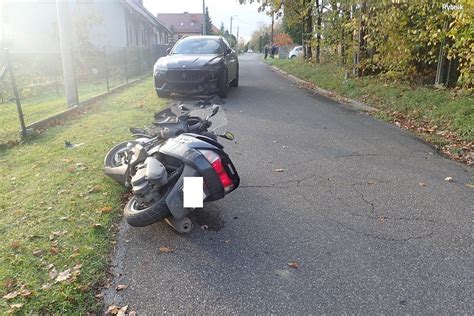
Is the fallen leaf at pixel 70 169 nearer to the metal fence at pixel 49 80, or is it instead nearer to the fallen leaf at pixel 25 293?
the metal fence at pixel 49 80

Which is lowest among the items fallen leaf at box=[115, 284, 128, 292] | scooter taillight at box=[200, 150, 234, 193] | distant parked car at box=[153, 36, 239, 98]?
fallen leaf at box=[115, 284, 128, 292]

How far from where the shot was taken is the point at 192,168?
3.28 metres

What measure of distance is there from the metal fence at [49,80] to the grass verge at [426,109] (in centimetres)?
738

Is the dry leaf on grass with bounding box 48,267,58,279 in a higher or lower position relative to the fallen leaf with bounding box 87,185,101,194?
lower

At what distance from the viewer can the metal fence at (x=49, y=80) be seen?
8.24 meters

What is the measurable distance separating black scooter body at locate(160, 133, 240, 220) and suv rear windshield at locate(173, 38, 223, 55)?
8304 millimetres

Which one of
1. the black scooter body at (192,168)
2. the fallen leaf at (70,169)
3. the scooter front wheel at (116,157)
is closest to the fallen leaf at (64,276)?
the black scooter body at (192,168)

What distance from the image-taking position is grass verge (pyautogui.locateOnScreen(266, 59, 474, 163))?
6755mm

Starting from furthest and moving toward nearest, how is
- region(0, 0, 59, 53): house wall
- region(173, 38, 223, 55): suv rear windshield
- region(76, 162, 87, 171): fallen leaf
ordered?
region(0, 0, 59, 53): house wall, region(173, 38, 223, 55): suv rear windshield, region(76, 162, 87, 171): fallen leaf

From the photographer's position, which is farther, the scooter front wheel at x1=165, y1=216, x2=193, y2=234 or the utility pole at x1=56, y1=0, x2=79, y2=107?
the utility pole at x1=56, y1=0, x2=79, y2=107

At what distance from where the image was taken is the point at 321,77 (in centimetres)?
1631

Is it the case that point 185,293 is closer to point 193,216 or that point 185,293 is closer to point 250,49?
point 193,216

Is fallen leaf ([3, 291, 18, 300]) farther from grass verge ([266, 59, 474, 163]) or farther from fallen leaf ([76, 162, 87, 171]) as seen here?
grass verge ([266, 59, 474, 163])

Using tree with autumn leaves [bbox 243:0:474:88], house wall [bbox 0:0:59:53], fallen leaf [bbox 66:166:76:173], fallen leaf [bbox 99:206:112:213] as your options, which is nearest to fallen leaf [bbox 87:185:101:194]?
fallen leaf [bbox 99:206:112:213]
